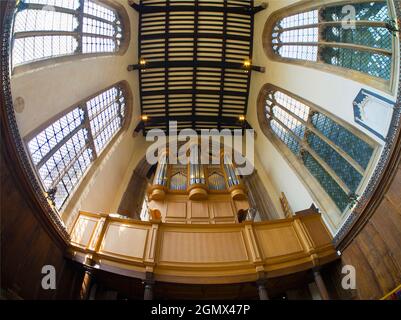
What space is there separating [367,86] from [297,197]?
444cm

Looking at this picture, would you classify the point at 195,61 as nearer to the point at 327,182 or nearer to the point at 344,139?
the point at 344,139

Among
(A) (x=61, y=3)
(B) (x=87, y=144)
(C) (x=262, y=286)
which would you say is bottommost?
(C) (x=262, y=286)

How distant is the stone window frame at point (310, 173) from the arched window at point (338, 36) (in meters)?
1.45

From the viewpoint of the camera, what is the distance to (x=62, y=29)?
8344 mm

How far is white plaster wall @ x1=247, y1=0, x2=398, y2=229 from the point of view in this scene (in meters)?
8.02

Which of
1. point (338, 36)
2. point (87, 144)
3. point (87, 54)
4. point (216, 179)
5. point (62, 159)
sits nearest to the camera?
point (62, 159)

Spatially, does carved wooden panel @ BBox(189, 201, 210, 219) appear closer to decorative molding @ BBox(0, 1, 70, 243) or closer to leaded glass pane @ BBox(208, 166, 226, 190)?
leaded glass pane @ BBox(208, 166, 226, 190)

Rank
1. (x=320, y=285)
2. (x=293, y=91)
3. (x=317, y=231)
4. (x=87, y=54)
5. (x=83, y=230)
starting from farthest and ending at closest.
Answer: (x=293, y=91), (x=87, y=54), (x=317, y=231), (x=83, y=230), (x=320, y=285)

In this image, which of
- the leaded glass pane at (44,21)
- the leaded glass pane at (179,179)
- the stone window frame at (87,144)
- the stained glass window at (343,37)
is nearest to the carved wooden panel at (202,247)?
the stone window frame at (87,144)

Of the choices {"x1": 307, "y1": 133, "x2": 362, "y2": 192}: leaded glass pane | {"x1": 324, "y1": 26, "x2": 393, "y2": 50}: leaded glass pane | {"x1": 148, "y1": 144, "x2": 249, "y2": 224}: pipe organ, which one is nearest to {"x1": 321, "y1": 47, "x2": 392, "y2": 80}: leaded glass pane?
{"x1": 324, "y1": 26, "x2": 393, "y2": 50}: leaded glass pane

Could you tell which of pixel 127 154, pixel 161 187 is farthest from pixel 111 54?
pixel 161 187

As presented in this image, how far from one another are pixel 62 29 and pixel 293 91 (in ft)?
27.0

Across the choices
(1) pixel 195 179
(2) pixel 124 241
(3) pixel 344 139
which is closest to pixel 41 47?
Result: (2) pixel 124 241
